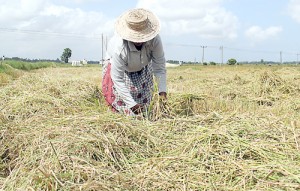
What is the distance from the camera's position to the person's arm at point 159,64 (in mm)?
3692

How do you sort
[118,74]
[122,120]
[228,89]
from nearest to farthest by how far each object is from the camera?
1. [122,120]
2. [118,74]
3. [228,89]

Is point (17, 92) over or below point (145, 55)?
below

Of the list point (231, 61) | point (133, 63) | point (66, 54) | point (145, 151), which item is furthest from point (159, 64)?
point (66, 54)

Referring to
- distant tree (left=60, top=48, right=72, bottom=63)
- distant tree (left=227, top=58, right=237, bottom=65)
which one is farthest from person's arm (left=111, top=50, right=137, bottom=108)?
distant tree (left=60, top=48, right=72, bottom=63)

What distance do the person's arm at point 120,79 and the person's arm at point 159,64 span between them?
0.31m

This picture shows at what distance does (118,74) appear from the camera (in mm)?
3680

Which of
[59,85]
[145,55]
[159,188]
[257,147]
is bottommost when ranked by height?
[159,188]

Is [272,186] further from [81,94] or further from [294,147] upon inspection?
[81,94]

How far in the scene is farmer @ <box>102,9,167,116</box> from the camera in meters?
3.45

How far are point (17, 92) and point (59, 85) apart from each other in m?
0.46

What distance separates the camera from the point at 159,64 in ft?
12.6

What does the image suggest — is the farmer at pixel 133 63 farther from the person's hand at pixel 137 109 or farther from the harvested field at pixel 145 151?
the harvested field at pixel 145 151

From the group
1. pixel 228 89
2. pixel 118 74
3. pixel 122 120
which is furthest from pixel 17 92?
pixel 228 89

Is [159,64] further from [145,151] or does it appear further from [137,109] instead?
[145,151]
